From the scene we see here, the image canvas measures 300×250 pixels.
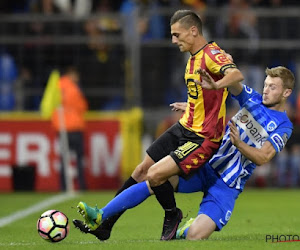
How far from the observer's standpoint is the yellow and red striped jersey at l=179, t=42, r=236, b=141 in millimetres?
7695

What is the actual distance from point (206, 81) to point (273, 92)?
91 centimetres

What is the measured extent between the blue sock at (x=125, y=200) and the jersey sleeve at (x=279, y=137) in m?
1.19

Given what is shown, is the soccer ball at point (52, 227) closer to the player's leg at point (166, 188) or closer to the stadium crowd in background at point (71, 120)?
the player's leg at point (166, 188)

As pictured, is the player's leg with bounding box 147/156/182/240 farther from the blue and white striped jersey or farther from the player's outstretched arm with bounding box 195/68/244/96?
the player's outstretched arm with bounding box 195/68/244/96

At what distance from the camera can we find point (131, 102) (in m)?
16.3

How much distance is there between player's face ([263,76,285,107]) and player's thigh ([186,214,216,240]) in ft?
A: 3.94

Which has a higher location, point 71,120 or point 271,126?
point 271,126

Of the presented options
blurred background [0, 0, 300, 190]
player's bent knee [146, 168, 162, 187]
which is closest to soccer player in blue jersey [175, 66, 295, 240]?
player's bent knee [146, 168, 162, 187]

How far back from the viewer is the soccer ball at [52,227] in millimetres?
7492

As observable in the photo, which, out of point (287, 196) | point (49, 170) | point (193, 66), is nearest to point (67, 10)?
point (49, 170)

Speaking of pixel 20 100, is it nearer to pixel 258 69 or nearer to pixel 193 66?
pixel 258 69

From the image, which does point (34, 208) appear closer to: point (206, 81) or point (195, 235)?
point (195, 235)

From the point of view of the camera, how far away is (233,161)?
7.94m

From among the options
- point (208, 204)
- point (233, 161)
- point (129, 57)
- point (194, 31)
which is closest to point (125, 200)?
point (208, 204)
